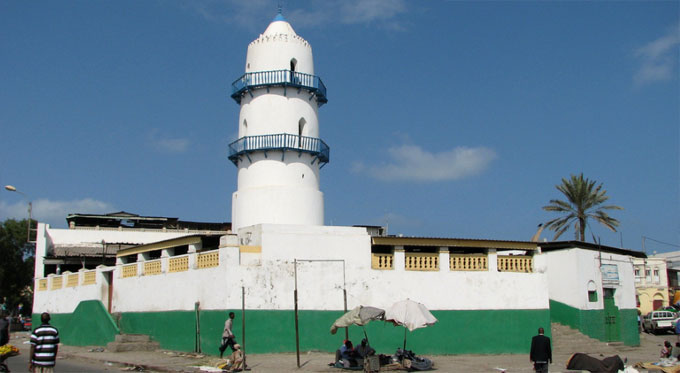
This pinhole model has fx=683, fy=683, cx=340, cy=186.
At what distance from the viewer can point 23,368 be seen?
18438 millimetres

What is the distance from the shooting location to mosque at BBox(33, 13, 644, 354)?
2170 centimetres

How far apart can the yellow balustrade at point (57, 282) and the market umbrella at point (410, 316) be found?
19315 millimetres

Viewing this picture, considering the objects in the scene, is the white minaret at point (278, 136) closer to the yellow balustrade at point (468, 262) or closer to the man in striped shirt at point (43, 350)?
the yellow balustrade at point (468, 262)

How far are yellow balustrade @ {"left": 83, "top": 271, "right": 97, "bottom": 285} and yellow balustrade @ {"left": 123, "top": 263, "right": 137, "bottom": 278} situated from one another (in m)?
2.14

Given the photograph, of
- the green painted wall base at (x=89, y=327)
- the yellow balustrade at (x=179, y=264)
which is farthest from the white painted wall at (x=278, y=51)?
the green painted wall base at (x=89, y=327)

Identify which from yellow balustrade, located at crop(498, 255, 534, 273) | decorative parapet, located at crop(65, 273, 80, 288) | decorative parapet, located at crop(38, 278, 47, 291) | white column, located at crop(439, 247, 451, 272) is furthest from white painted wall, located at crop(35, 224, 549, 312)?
decorative parapet, located at crop(38, 278, 47, 291)

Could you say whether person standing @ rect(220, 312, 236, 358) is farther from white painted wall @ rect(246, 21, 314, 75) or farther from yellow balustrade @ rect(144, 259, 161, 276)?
white painted wall @ rect(246, 21, 314, 75)

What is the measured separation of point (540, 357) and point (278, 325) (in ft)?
29.5

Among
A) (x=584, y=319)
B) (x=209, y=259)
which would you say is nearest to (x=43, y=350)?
(x=209, y=259)

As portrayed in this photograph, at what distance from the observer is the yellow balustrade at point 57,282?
Result: 103ft

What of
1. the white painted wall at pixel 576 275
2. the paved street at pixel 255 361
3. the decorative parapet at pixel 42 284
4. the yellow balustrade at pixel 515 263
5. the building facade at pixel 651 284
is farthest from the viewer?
the building facade at pixel 651 284

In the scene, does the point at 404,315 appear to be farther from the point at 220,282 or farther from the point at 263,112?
the point at 263,112

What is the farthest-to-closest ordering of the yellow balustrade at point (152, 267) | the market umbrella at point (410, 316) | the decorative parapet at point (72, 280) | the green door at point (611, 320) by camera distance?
the decorative parapet at point (72, 280) → the green door at point (611, 320) → the yellow balustrade at point (152, 267) → the market umbrella at point (410, 316)

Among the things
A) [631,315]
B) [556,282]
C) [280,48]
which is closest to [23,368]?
[280,48]
